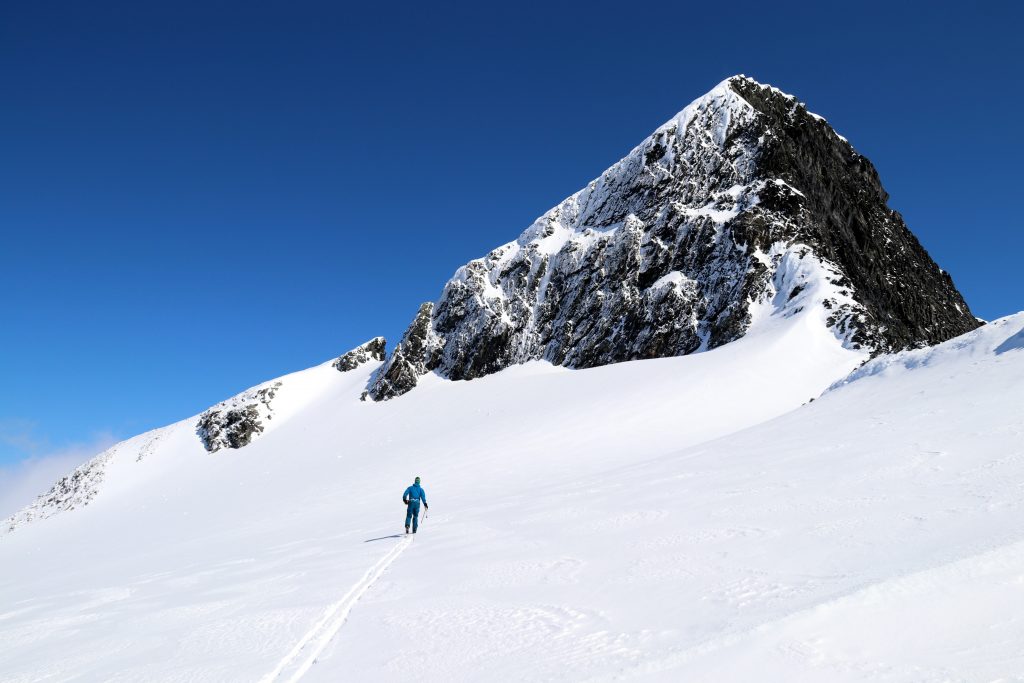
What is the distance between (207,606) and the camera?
902 cm

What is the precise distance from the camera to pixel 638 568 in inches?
294

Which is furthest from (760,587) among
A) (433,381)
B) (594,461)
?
(433,381)

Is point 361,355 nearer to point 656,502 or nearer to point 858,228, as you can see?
point 858,228

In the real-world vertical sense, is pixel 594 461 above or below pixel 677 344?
below

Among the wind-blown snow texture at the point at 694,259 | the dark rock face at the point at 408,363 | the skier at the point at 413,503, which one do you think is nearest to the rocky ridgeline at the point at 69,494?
the dark rock face at the point at 408,363

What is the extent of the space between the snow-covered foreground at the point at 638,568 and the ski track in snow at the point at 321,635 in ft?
0.13

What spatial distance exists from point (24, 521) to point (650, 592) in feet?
206

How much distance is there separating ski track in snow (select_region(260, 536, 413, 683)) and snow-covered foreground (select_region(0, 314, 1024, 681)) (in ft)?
0.13

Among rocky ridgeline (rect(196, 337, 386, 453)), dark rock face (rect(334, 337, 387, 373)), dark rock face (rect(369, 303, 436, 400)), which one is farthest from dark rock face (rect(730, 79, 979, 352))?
rocky ridgeline (rect(196, 337, 386, 453))


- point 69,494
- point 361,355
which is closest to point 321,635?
point 69,494

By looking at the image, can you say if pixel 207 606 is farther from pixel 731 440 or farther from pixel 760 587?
pixel 731 440

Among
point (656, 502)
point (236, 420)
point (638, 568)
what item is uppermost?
point (236, 420)

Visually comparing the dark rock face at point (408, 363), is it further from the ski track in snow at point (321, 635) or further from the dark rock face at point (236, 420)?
the ski track in snow at point (321, 635)

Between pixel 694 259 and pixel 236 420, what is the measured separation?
41.7 metres
